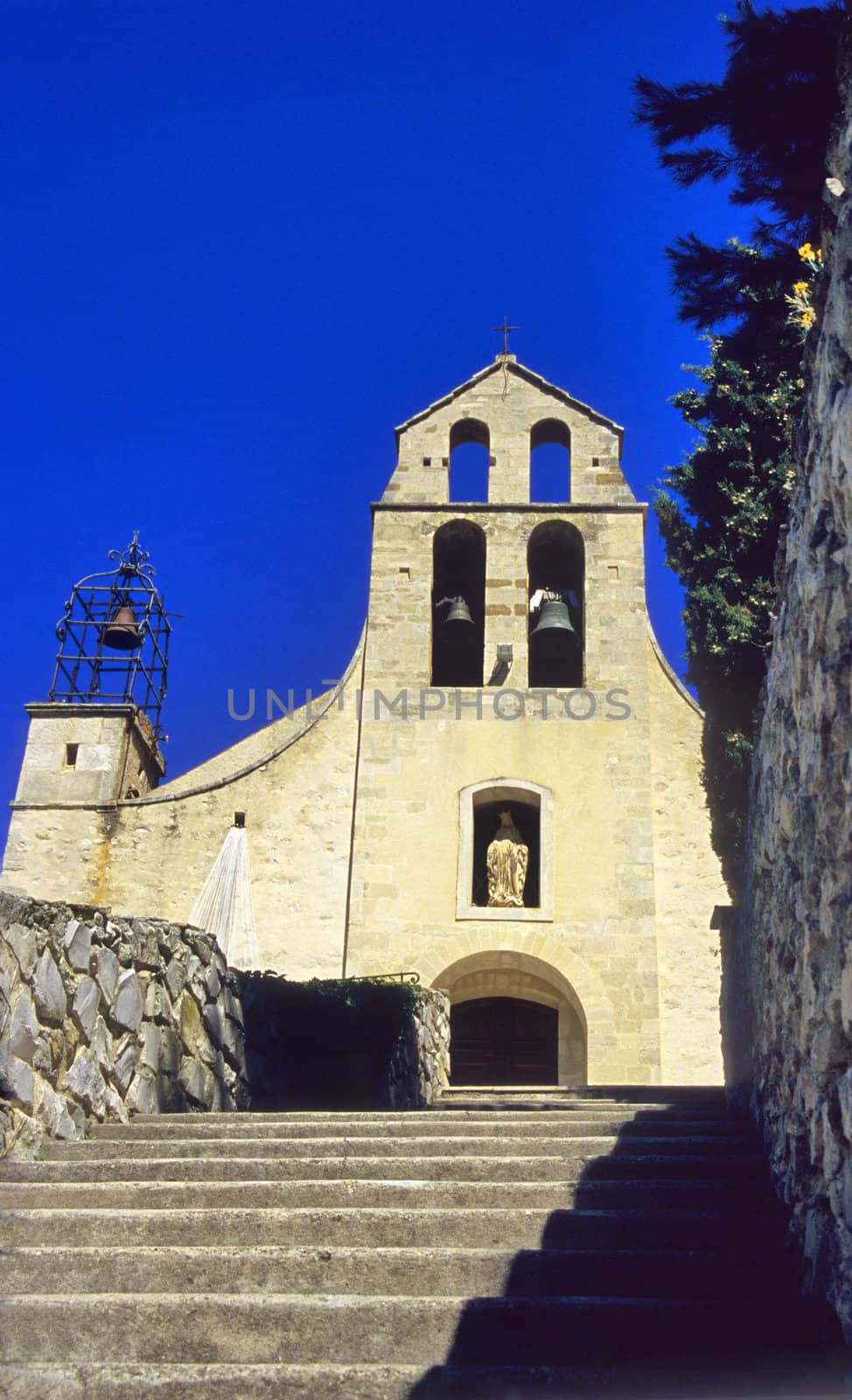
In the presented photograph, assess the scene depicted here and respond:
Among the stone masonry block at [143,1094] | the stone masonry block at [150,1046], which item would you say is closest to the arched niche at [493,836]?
the stone masonry block at [150,1046]

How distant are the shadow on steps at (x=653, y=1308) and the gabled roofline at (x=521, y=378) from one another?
1215 centimetres

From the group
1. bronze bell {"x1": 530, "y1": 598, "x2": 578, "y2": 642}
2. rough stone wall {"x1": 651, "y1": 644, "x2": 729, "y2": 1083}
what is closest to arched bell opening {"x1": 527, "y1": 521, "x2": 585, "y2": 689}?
bronze bell {"x1": 530, "y1": 598, "x2": 578, "y2": 642}

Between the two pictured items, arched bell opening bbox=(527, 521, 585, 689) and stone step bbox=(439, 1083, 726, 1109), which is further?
arched bell opening bbox=(527, 521, 585, 689)

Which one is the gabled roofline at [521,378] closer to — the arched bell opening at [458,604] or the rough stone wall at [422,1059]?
the arched bell opening at [458,604]

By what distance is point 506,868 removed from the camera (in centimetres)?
1352

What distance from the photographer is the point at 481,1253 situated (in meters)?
3.85

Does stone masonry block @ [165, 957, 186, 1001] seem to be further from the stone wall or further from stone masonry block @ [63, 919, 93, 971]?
the stone wall

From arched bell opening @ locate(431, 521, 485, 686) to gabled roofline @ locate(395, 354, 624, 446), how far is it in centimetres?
145

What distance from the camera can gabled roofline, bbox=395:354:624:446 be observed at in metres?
15.7

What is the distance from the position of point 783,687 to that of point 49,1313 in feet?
9.99

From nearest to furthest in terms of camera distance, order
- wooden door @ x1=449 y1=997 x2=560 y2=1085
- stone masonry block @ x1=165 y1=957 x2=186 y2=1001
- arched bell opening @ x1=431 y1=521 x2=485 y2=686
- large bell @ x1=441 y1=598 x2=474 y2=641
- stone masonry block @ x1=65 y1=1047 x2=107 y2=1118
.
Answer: stone masonry block @ x1=65 y1=1047 x2=107 y2=1118
stone masonry block @ x1=165 y1=957 x2=186 y2=1001
wooden door @ x1=449 y1=997 x2=560 y2=1085
large bell @ x1=441 y1=598 x2=474 y2=641
arched bell opening @ x1=431 y1=521 x2=485 y2=686

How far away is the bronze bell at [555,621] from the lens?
14477mm

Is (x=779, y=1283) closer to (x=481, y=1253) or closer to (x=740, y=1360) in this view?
(x=740, y=1360)

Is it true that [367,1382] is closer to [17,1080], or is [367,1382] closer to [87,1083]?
[17,1080]
